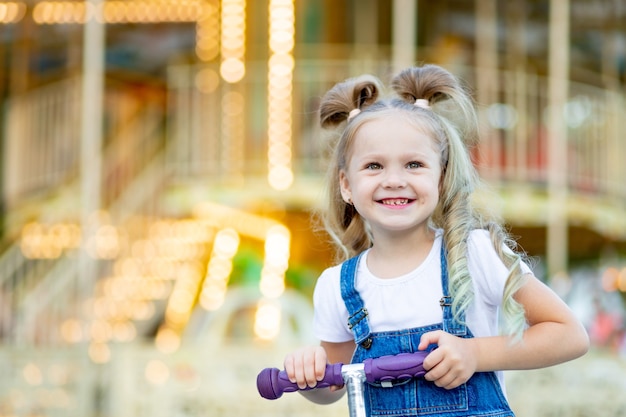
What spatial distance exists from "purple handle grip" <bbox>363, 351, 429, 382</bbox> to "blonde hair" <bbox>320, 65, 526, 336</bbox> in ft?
0.59

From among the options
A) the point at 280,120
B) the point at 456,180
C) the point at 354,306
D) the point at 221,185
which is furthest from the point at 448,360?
the point at 280,120

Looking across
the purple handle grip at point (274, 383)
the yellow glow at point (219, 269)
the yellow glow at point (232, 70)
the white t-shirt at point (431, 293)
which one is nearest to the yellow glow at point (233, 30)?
the yellow glow at point (232, 70)

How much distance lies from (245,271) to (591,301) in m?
4.42

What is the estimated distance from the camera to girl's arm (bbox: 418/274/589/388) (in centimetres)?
218

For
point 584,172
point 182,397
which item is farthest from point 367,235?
point 584,172

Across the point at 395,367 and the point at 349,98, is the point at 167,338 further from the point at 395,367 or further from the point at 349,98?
the point at 395,367

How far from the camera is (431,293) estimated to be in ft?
7.75

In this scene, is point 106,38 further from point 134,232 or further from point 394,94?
point 394,94

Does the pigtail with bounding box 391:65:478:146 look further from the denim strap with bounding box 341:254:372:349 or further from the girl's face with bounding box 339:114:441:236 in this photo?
the denim strap with bounding box 341:254:372:349

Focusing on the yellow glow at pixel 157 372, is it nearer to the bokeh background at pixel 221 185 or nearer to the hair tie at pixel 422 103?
the bokeh background at pixel 221 185

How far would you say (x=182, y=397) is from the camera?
7293 mm

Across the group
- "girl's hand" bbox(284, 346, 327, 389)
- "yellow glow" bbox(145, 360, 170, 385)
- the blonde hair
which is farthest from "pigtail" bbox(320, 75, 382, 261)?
"yellow glow" bbox(145, 360, 170, 385)

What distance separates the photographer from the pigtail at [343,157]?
2637mm

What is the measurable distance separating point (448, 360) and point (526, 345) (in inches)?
6.6
